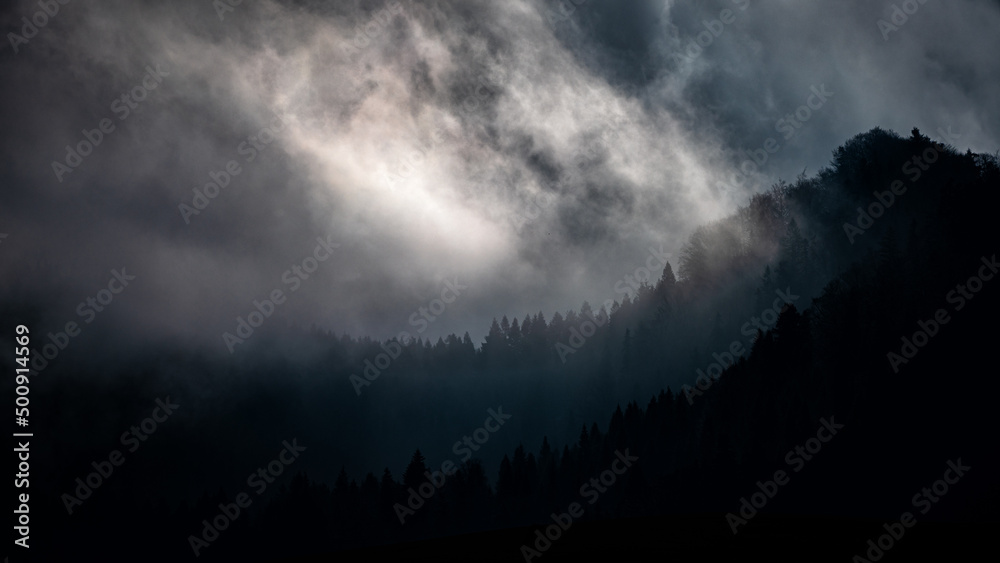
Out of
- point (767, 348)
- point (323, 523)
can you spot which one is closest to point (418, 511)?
point (323, 523)

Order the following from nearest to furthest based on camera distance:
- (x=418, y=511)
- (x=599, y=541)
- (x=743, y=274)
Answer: (x=599, y=541), (x=418, y=511), (x=743, y=274)

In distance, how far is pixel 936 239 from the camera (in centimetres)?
11206

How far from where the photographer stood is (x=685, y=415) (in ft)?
386

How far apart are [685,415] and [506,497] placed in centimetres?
3998

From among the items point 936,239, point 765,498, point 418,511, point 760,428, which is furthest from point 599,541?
point 936,239

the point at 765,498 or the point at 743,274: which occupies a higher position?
the point at 743,274

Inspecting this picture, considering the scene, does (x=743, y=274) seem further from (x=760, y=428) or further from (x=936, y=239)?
(x=760, y=428)

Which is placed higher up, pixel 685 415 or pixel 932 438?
pixel 932 438

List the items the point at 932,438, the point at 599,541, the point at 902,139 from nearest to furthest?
the point at 599,541, the point at 932,438, the point at 902,139

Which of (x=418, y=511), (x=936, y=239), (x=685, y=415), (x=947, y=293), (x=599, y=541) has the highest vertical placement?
(x=936, y=239)

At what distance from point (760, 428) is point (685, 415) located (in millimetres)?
18079

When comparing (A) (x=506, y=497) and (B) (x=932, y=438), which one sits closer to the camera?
(B) (x=932, y=438)

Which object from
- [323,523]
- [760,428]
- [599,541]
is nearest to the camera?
[599,541]

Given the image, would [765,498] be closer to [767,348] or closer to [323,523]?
[767,348]
